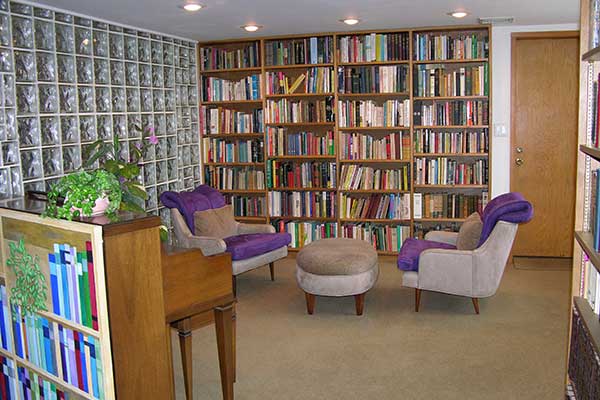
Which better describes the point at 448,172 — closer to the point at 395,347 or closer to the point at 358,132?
the point at 358,132

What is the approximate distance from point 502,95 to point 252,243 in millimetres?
2874

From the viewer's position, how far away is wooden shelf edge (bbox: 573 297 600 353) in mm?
2215

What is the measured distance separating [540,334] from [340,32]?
11.5ft

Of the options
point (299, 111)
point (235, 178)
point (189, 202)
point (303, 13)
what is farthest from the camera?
point (235, 178)

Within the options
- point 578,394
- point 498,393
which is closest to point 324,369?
point 498,393

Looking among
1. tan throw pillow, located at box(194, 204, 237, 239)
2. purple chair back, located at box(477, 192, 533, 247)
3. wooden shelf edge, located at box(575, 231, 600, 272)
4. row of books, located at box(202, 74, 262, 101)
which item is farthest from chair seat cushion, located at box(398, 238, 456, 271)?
row of books, located at box(202, 74, 262, 101)

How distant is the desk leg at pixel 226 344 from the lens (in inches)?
122

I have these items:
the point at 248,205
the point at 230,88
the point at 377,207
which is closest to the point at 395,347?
the point at 377,207

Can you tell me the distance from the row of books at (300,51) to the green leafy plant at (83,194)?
13.9 feet

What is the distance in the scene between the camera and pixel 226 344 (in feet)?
10.3

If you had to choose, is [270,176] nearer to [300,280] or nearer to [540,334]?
[300,280]

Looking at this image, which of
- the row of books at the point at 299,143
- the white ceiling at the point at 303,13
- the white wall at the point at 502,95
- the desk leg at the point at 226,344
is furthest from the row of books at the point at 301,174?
the desk leg at the point at 226,344

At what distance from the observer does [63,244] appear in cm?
238

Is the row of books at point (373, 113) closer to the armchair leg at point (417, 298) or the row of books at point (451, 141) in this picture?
the row of books at point (451, 141)
